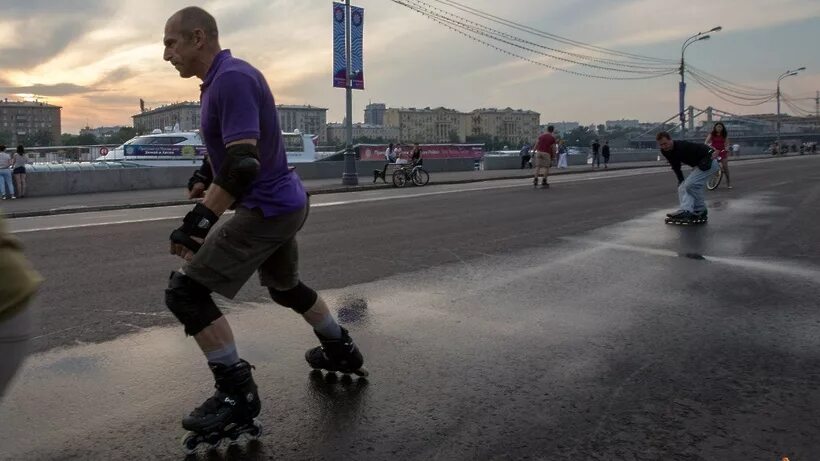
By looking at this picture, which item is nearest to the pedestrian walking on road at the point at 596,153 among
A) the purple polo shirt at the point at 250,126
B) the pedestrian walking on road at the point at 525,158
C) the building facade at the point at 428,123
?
the pedestrian walking on road at the point at 525,158

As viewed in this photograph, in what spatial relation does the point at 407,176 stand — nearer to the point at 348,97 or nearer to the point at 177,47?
the point at 348,97

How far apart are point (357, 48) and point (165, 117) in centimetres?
6240

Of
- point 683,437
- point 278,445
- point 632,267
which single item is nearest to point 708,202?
point 632,267

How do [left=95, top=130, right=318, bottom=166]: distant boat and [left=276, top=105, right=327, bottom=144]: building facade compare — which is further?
[left=276, top=105, right=327, bottom=144]: building facade

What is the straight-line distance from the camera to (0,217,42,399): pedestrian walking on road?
5.29ft

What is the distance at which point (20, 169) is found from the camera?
694 inches


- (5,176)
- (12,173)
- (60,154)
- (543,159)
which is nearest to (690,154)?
(543,159)

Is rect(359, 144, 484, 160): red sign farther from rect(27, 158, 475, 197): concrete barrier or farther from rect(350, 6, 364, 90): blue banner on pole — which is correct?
rect(27, 158, 475, 197): concrete barrier

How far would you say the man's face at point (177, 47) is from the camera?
8.89 feet

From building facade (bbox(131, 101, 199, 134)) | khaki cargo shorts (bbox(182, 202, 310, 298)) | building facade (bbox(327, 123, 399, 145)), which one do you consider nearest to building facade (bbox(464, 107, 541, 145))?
building facade (bbox(327, 123, 399, 145))

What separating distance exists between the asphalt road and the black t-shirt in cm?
199

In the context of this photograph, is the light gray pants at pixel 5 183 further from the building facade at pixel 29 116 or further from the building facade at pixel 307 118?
the building facade at pixel 307 118

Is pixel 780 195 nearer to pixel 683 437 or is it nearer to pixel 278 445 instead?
pixel 683 437

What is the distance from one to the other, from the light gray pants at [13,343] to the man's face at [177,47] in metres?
1.42
